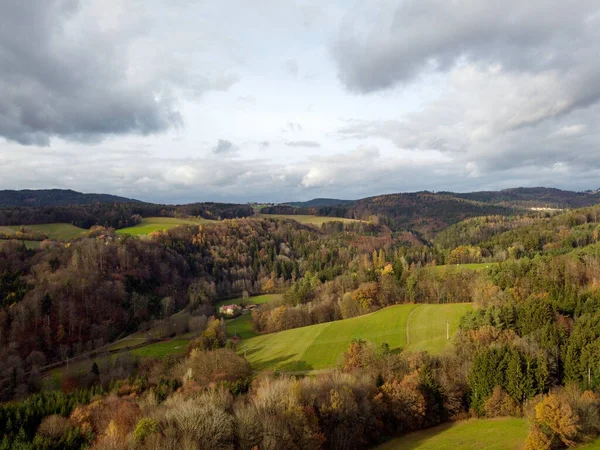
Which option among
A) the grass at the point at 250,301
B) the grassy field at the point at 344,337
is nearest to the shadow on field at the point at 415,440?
the grassy field at the point at 344,337

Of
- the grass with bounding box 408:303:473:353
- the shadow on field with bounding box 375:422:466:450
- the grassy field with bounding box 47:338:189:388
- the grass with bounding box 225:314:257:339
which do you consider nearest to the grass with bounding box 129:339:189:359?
the grassy field with bounding box 47:338:189:388

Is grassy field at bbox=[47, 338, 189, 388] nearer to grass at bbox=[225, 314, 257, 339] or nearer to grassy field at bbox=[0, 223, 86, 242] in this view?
grass at bbox=[225, 314, 257, 339]

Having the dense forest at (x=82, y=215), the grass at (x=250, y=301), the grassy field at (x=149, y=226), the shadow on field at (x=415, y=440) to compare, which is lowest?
the grass at (x=250, y=301)

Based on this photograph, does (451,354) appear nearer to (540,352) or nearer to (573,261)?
(540,352)

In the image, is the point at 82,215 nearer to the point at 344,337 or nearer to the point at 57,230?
the point at 57,230

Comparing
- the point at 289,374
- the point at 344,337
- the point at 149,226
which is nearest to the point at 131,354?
the point at 289,374

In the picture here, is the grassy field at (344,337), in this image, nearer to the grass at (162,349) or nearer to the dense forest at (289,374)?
the dense forest at (289,374)
